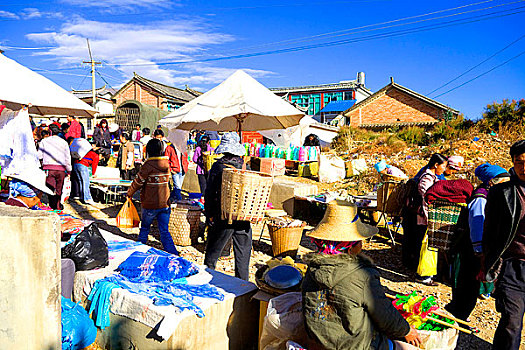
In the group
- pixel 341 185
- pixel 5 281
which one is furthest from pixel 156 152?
pixel 341 185

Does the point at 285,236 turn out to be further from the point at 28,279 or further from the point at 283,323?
the point at 28,279

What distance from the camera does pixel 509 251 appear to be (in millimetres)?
2855

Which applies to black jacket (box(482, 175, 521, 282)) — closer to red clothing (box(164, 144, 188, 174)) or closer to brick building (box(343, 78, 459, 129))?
red clothing (box(164, 144, 188, 174))

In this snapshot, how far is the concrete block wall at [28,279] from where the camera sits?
2367 mm

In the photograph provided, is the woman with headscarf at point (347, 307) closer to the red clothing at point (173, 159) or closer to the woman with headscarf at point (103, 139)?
the red clothing at point (173, 159)

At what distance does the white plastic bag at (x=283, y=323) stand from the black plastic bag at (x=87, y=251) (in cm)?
189

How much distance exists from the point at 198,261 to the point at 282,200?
3.33m

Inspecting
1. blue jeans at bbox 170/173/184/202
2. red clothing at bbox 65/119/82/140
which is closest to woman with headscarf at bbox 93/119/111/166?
red clothing at bbox 65/119/82/140

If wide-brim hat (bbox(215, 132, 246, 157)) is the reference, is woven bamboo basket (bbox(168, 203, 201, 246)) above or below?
below

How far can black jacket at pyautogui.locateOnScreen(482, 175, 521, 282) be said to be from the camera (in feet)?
9.16

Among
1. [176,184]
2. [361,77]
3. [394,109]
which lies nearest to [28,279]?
[176,184]

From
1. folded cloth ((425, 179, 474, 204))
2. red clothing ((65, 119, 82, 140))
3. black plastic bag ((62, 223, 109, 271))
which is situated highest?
red clothing ((65, 119, 82, 140))

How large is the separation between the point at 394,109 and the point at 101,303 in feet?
100

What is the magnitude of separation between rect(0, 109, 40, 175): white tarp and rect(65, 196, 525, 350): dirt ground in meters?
2.45
